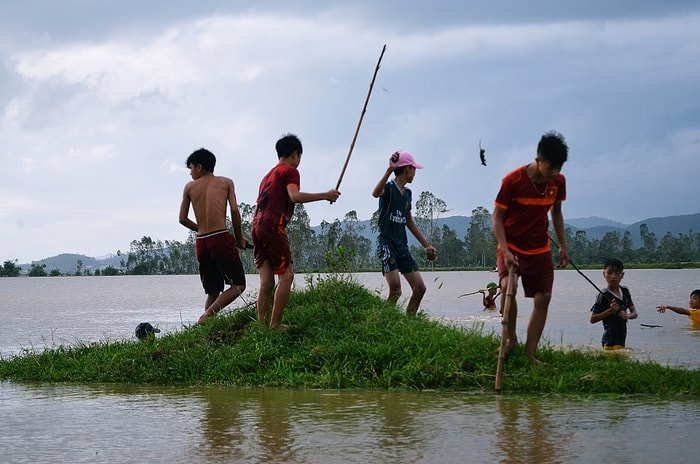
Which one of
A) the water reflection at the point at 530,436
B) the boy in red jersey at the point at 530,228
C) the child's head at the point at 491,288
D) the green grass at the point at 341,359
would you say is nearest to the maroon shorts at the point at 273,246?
the green grass at the point at 341,359

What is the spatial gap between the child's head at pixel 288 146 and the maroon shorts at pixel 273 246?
76 centimetres

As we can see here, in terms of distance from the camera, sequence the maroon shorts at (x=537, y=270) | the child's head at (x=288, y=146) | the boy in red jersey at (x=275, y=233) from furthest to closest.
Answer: the child's head at (x=288, y=146), the boy in red jersey at (x=275, y=233), the maroon shorts at (x=537, y=270)

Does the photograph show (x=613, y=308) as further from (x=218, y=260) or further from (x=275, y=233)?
(x=218, y=260)

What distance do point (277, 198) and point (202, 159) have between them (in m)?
1.87

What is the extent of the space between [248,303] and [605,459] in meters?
5.43

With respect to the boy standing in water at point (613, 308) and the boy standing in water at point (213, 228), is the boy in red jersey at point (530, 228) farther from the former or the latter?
the boy standing in water at point (213, 228)

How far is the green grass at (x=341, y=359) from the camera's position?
21.4 ft

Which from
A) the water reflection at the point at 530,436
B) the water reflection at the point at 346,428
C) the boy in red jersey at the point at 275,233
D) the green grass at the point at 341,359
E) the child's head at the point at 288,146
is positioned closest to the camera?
the water reflection at the point at 530,436

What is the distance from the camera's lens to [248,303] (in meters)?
9.12

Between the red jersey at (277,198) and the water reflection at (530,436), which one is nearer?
the water reflection at (530,436)

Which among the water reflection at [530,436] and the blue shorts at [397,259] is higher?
the blue shorts at [397,259]

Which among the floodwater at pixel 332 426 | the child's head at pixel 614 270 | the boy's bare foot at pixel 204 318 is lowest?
the floodwater at pixel 332 426

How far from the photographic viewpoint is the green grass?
6520 mm

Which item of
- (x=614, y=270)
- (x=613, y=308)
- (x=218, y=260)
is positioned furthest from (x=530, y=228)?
(x=218, y=260)
